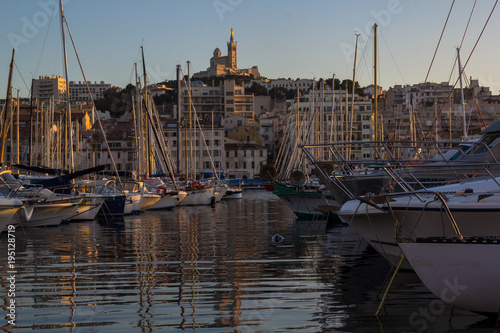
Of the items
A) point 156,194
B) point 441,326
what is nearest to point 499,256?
point 441,326

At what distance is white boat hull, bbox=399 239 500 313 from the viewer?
9906 mm

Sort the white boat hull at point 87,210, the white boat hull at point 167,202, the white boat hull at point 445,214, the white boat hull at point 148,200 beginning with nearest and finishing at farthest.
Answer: the white boat hull at point 445,214 < the white boat hull at point 87,210 < the white boat hull at point 148,200 < the white boat hull at point 167,202

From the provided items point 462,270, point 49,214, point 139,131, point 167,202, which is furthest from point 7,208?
point 139,131

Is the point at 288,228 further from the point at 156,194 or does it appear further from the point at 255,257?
the point at 156,194

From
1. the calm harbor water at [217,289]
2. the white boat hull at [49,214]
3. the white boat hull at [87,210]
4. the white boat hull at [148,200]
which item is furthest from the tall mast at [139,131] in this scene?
the calm harbor water at [217,289]

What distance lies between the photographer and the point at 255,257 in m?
19.2

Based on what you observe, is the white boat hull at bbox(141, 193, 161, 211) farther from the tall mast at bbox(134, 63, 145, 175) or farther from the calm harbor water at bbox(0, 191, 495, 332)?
the calm harbor water at bbox(0, 191, 495, 332)

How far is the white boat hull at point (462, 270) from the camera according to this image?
9906mm

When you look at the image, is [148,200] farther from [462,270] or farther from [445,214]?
[462,270]

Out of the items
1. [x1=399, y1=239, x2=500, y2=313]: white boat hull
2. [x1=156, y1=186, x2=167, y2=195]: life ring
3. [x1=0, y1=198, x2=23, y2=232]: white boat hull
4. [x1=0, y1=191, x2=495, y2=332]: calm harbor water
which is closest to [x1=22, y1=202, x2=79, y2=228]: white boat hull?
[x1=0, y1=198, x2=23, y2=232]: white boat hull

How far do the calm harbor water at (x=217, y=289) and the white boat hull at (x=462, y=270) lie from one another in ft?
1.47

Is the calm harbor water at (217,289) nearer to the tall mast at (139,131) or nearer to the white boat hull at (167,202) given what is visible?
the white boat hull at (167,202)

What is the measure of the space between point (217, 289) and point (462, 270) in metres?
5.20

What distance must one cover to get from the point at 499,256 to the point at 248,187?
342 feet
